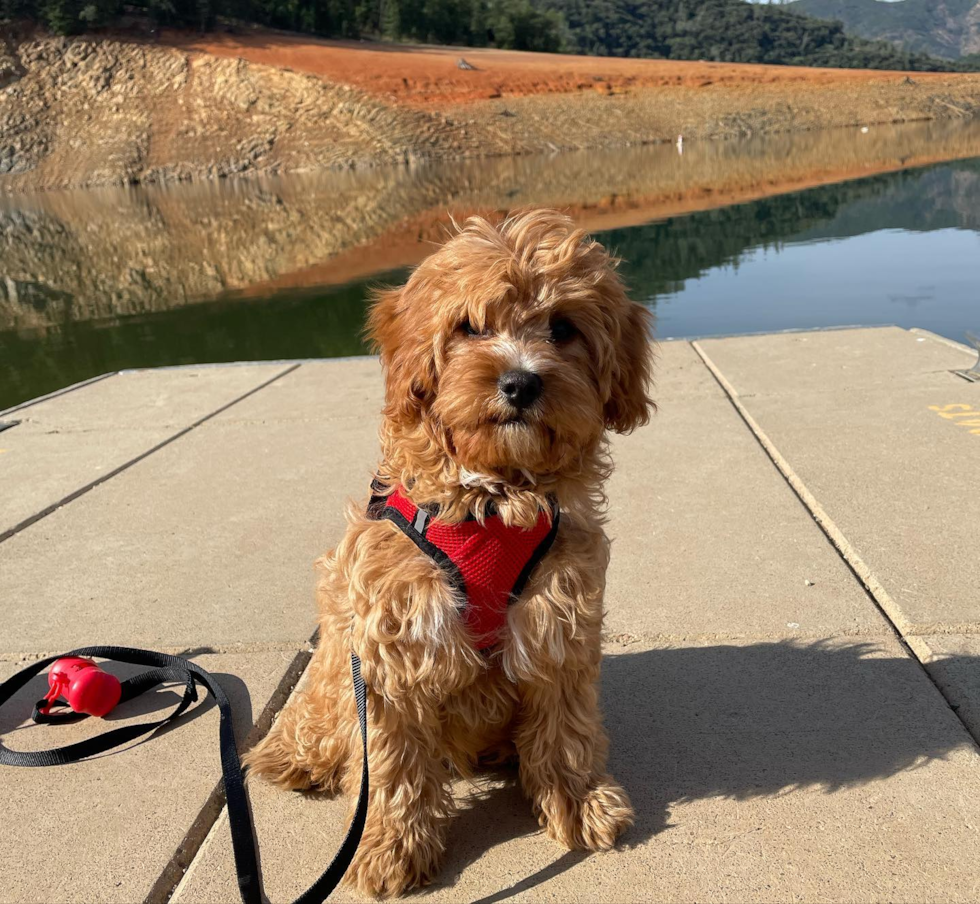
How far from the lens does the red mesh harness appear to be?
2588mm

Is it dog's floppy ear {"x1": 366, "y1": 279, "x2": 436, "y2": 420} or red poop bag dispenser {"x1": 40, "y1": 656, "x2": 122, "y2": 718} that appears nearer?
dog's floppy ear {"x1": 366, "y1": 279, "x2": 436, "y2": 420}

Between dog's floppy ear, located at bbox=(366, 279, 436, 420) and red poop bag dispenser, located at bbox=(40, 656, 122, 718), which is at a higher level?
dog's floppy ear, located at bbox=(366, 279, 436, 420)

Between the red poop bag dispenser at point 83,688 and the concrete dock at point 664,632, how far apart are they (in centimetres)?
8

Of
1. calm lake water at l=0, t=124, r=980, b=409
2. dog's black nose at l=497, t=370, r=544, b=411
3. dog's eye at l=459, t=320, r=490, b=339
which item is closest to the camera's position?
dog's black nose at l=497, t=370, r=544, b=411

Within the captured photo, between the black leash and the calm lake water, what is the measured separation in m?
1.51

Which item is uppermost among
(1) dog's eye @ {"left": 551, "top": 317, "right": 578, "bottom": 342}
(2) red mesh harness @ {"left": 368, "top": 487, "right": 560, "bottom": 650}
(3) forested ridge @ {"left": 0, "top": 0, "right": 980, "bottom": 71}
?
(3) forested ridge @ {"left": 0, "top": 0, "right": 980, "bottom": 71}

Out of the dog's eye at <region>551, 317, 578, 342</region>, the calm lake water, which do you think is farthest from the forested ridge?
the dog's eye at <region>551, 317, 578, 342</region>

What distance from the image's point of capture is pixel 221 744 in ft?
9.56

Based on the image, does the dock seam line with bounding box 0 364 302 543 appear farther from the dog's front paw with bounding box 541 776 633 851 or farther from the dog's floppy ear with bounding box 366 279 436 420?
the dog's front paw with bounding box 541 776 633 851

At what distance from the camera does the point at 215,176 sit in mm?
57250

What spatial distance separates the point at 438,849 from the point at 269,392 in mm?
5996

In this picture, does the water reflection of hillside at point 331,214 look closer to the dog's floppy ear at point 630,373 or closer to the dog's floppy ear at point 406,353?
the dog's floppy ear at point 406,353

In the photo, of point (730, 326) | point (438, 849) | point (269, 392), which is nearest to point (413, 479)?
point (438, 849)

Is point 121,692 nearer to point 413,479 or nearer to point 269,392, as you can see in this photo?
point 413,479
